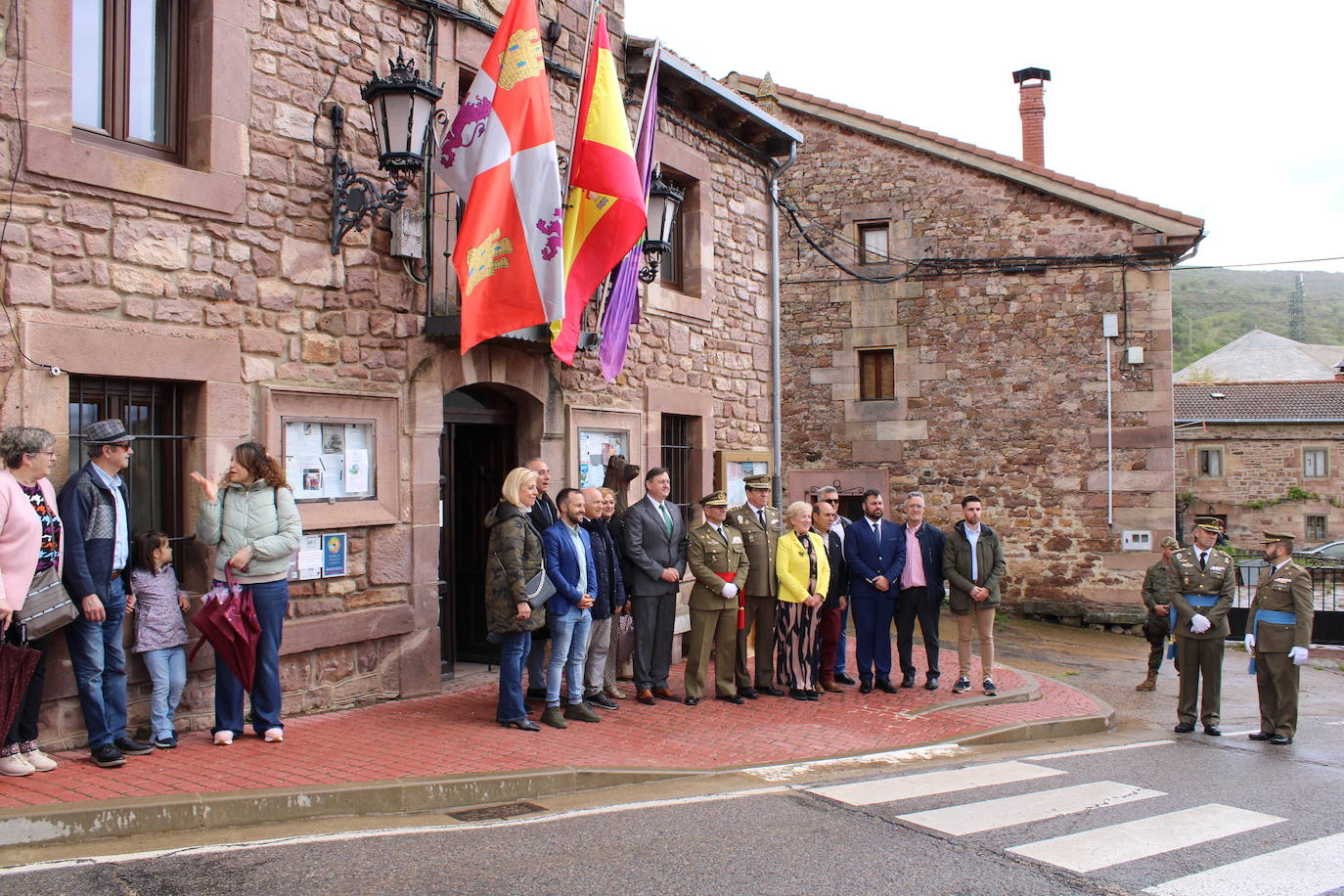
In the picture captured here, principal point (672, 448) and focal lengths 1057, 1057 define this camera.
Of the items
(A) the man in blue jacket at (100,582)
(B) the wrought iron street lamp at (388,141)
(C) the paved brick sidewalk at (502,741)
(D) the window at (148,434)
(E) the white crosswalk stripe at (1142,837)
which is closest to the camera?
(E) the white crosswalk stripe at (1142,837)

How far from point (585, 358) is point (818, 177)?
397 inches

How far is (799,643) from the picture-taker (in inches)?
353

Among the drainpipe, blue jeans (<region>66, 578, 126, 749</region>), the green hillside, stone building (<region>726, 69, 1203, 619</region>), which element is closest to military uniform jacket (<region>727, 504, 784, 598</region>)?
the drainpipe

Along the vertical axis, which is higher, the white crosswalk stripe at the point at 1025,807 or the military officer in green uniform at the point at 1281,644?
the military officer in green uniform at the point at 1281,644

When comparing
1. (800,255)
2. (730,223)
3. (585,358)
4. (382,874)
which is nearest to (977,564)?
(585,358)

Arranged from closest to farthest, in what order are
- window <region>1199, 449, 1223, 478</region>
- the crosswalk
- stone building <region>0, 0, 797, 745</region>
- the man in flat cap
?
the crosswalk, stone building <region>0, 0, 797, 745</region>, the man in flat cap, window <region>1199, 449, 1223, 478</region>

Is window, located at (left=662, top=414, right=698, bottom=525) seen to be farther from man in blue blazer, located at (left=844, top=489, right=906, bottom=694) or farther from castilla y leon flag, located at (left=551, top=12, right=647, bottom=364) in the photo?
castilla y leon flag, located at (left=551, top=12, right=647, bottom=364)

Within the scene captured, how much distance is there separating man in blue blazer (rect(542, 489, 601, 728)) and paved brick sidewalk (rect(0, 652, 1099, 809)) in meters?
0.24

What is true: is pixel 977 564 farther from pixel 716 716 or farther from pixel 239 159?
pixel 239 159

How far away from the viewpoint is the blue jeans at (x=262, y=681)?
6363 millimetres

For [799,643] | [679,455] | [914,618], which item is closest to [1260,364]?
[679,455]

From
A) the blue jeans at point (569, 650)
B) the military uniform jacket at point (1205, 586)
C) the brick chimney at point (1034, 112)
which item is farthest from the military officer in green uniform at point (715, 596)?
the brick chimney at point (1034, 112)

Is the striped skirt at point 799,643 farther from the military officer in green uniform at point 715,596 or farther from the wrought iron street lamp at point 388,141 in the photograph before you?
the wrought iron street lamp at point 388,141

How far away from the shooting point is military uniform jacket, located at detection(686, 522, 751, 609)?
852 centimetres
